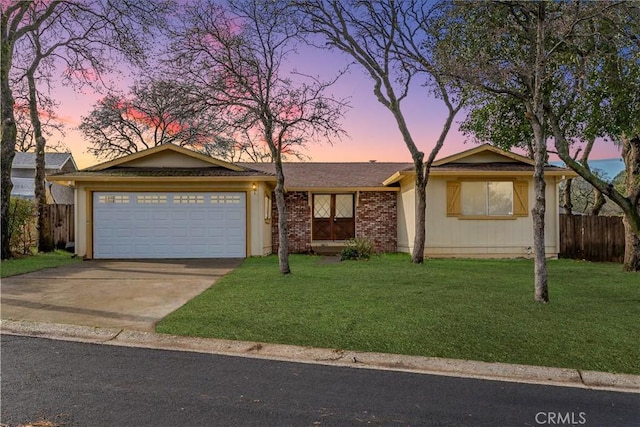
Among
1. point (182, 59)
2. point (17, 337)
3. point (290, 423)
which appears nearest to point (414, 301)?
point (290, 423)

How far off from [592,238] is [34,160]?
32.8 meters

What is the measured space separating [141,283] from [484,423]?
7.51 meters

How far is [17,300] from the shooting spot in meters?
→ 7.26

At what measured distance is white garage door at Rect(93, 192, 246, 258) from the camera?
1423cm

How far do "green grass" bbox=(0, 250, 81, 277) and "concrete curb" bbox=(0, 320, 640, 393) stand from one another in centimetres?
543

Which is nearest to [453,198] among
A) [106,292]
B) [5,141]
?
[106,292]

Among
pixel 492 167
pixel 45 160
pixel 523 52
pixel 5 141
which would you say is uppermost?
pixel 45 160

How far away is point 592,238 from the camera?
15.0 metres

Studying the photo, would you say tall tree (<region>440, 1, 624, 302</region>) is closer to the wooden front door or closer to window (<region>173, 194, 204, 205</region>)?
window (<region>173, 194, 204, 205</region>)

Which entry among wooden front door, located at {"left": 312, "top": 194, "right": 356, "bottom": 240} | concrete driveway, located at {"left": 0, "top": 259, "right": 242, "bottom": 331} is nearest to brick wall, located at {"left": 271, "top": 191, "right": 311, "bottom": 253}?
wooden front door, located at {"left": 312, "top": 194, "right": 356, "bottom": 240}

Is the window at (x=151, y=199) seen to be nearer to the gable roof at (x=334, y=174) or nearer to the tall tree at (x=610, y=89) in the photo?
the gable roof at (x=334, y=174)

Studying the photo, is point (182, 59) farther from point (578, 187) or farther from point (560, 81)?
point (578, 187)

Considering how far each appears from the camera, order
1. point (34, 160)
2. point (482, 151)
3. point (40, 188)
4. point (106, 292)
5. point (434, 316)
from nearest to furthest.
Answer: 1. point (434, 316)
2. point (106, 292)
3. point (482, 151)
4. point (40, 188)
5. point (34, 160)

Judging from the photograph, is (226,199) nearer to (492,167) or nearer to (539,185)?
(492,167)
